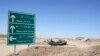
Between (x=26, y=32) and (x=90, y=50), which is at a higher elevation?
(x=26, y=32)

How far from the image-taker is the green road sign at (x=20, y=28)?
16250 millimetres

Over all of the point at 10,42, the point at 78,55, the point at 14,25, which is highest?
the point at 14,25

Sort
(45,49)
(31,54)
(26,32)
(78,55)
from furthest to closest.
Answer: (45,49) → (31,54) → (78,55) → (26,32)

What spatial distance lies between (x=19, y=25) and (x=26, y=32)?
3.33 ft

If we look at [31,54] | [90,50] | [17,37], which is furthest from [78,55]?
[17,37]

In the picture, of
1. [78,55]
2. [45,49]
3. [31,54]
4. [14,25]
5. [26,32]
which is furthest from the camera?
[45,49]

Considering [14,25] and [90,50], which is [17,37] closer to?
[14,25]

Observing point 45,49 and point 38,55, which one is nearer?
point 38,55

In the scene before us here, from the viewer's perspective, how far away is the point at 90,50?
2353 cm

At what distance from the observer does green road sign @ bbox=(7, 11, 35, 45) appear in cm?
1625

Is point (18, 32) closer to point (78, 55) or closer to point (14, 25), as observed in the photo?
point (14, 25)

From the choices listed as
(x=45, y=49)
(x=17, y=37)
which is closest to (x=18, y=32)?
(x=17, y=37)

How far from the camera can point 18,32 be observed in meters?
17.0

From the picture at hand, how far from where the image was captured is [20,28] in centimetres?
1702
